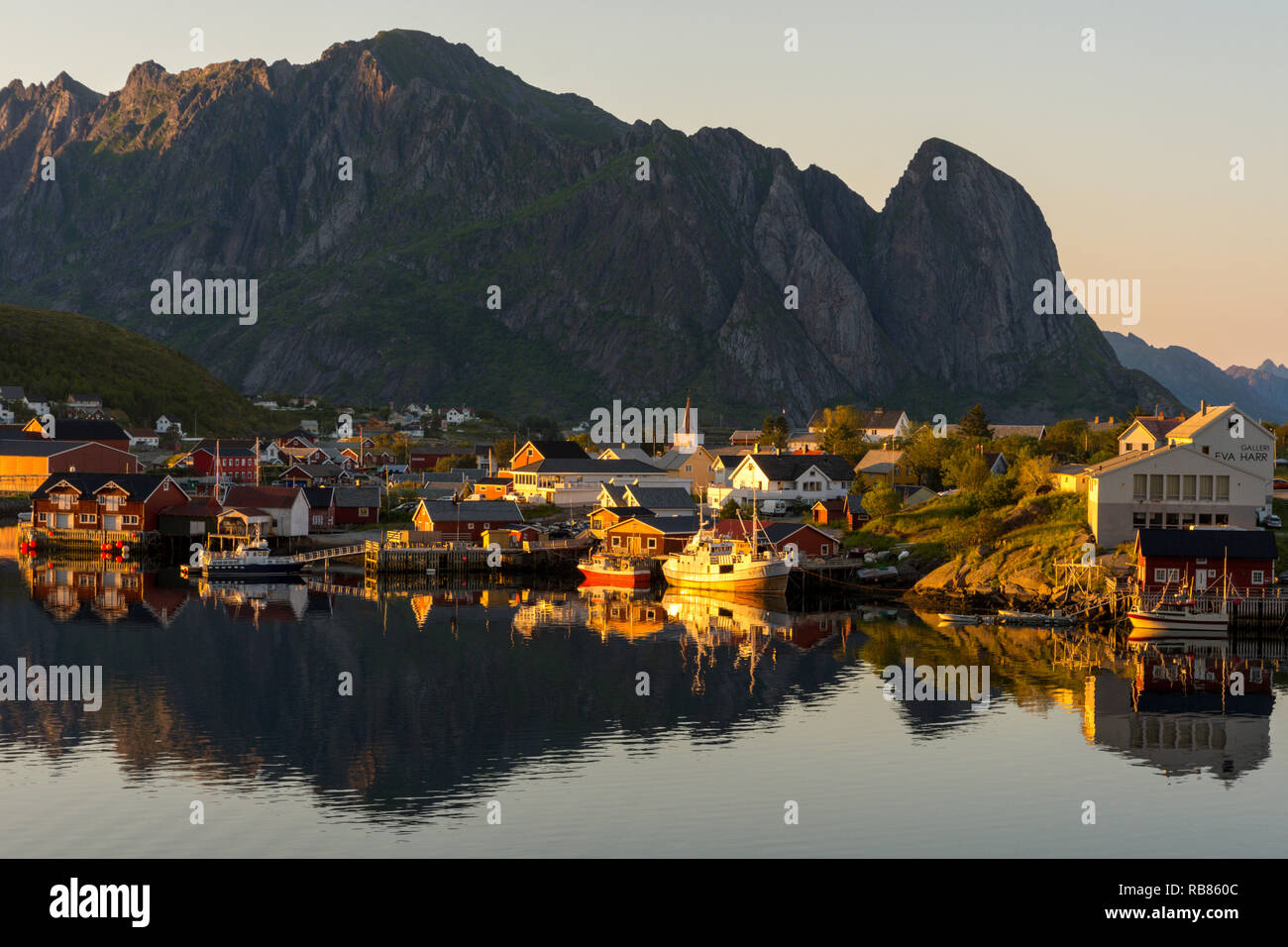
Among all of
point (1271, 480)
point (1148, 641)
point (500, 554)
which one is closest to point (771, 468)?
point (500, 554)

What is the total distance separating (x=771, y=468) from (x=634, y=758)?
78.7m

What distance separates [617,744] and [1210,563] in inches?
1503

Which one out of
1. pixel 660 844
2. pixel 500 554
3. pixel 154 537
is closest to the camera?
pixel 660 844

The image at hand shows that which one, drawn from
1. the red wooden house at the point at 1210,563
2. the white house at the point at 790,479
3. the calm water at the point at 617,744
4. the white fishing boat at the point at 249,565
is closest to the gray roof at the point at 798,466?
the white house at the point at 790,479

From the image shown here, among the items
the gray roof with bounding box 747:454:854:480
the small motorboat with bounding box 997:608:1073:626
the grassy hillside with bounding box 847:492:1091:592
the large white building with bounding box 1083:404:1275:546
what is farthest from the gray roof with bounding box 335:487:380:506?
the large white building with bounding box 1083:404:1275:546

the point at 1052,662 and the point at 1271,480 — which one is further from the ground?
the point at 1271,480

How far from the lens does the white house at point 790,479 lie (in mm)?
119375

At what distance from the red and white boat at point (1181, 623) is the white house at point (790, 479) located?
171ft

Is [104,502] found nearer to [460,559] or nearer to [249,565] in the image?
[249,565]

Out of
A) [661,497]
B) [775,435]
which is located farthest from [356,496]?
[775,435]

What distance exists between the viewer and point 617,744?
1780 inches

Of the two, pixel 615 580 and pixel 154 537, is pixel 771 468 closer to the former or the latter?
pixel 615 580

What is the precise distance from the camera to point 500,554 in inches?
3878

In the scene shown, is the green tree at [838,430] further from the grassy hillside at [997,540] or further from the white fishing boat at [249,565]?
the white fishing boat at [249,565]
